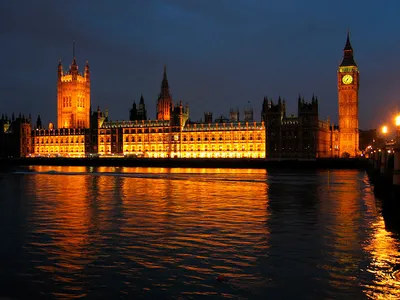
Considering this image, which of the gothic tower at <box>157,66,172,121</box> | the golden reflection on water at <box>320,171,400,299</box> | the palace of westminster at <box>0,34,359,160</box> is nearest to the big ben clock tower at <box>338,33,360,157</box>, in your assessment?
the palace of westminster at <box>0,34,359,160</box>

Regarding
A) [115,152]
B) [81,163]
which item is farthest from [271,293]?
[115,152]

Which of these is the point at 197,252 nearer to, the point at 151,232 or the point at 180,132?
the point at 151,232

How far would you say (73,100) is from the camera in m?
156

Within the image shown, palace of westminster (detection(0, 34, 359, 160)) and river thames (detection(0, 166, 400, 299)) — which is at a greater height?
palace of westminster (detection(0, 34, 359, 160))

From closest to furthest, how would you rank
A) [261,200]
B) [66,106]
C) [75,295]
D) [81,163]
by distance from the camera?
[75,295] < [261,200] < [81,163] < [66,106]

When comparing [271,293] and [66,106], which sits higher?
[66,106]

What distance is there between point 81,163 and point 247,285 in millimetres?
117677

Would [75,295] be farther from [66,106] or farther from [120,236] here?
[66,106]

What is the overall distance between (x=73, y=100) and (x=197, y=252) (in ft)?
477

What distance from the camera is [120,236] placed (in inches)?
818

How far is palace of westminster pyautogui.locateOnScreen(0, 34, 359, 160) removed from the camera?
395 feet

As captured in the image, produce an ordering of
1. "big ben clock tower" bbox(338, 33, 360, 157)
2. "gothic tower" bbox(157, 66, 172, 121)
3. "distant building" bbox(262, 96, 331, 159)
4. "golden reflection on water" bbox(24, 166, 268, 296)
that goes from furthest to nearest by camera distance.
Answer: "gothic tower" bbox(157, 66, 172, 121)
"big ben clock tower" bbox(338, 33, 360, 157)
"distant building" bbox(262, 96, 331, 159)
"golden reflection on water" bbox(24, 166, 268, 296)

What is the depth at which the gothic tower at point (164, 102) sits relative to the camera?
14838 cm

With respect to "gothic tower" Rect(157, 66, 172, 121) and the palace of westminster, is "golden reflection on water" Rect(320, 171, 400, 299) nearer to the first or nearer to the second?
the palace of westminster
